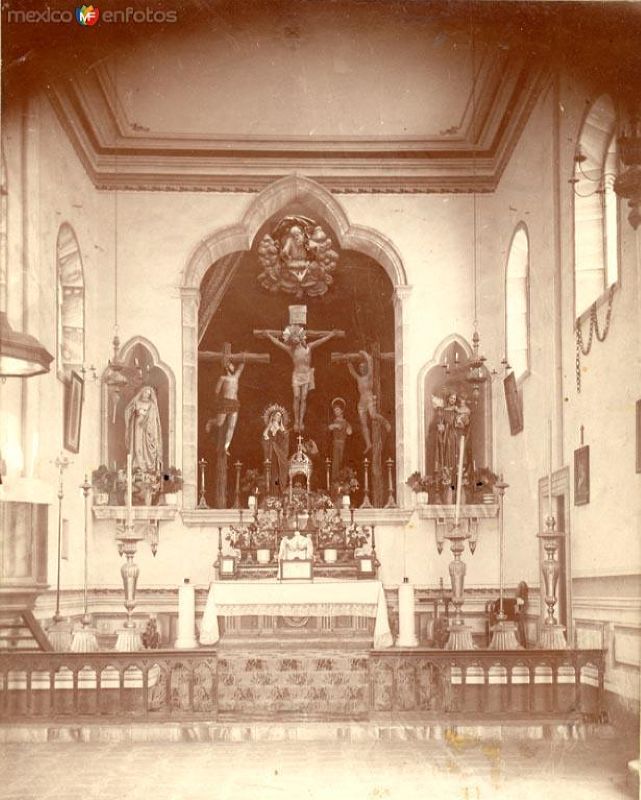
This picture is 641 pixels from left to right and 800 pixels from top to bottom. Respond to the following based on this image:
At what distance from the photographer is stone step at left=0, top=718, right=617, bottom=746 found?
8.37 meters

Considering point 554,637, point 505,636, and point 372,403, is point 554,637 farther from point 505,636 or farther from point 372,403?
point 372,403

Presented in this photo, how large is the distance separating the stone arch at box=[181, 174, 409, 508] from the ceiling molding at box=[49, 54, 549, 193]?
24 cm

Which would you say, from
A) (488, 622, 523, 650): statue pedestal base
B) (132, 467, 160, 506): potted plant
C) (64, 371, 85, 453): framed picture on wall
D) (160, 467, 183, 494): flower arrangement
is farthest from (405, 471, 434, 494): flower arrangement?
(64, 371, 85, 453): framed picture on wall

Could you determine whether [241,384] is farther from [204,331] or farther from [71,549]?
[71,549]

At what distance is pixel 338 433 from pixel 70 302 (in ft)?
9.43

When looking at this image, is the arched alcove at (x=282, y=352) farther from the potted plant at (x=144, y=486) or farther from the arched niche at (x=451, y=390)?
the potted plant at (x=144, y=486)

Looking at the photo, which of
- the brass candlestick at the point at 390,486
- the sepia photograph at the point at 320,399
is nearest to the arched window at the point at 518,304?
the sepia photograph at the point at 320,399

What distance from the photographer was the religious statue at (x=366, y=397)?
1102cm

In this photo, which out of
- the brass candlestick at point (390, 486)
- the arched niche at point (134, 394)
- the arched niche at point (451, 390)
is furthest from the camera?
the brass candlestick at point (390, 486)

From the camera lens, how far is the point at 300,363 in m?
11.1

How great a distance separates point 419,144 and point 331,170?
2.87ft

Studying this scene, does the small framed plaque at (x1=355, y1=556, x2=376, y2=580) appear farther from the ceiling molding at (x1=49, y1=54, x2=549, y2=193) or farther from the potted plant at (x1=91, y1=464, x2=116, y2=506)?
the ceiling molding at (x1=49, y1=54, x2=549, y2=193)

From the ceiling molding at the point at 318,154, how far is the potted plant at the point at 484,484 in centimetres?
269

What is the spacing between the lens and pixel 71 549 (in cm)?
1027
